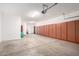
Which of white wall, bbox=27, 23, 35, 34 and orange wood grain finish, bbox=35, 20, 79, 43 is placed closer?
orange wood grain finish, bbox=35, 20, 79, 43

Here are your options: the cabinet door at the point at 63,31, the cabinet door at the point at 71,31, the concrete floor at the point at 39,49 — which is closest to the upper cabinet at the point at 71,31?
the cabinet door at the point at 71,31

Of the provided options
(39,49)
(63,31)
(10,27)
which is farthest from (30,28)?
(39,49)

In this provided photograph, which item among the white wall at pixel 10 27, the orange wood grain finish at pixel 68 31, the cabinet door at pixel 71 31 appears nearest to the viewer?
the orange wood grain finish at pixel 68 31

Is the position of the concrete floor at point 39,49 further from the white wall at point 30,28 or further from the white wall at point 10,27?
the white wall at point 30,28

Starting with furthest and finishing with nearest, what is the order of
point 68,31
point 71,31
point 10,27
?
1. point 10,27
2. point 68,31
3. point 71,31

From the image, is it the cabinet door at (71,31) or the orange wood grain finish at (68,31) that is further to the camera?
the cabinet door at (71,31)

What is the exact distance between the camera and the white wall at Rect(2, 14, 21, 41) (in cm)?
768

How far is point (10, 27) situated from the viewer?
8055 mm

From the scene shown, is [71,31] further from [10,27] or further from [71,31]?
[10,27]

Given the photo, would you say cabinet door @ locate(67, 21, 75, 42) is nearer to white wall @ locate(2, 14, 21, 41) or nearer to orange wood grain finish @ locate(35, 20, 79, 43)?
orange wood grain finish @ locate(35, 20, 79, 43)

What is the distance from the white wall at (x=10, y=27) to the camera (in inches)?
302

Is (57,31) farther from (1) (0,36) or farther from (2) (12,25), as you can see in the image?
(1) (0,36)

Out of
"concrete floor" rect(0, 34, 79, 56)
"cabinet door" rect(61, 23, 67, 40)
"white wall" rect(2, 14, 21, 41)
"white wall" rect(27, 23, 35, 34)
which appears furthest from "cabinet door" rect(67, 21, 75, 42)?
"white wall" rect(27, 23, 35, 34)

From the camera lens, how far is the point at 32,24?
1881 centimetres
